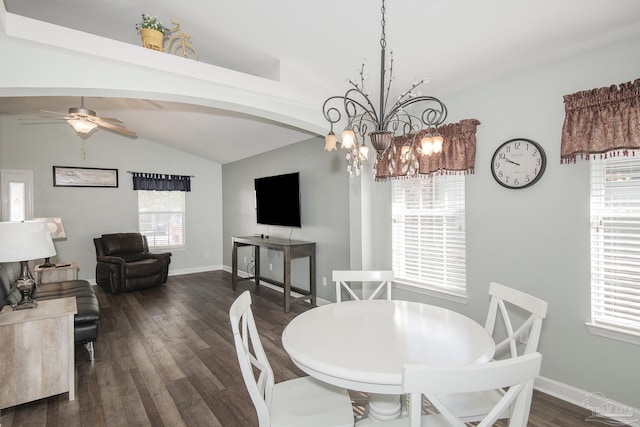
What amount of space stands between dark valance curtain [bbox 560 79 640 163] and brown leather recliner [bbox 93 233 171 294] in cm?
598

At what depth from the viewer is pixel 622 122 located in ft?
6.45

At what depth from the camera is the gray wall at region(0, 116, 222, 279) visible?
18.0 feet

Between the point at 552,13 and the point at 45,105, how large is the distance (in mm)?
→ 6116

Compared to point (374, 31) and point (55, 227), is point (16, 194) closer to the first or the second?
point (55, 227)

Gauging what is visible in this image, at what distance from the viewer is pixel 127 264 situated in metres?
5.36

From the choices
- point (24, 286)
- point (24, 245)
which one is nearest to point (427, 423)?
point (24, 245)

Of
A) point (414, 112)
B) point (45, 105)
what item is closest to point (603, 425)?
point (414, 112)

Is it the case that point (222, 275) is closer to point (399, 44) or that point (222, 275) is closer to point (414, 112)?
point (414, 112)

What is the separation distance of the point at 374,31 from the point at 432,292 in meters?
Answer: 2.38

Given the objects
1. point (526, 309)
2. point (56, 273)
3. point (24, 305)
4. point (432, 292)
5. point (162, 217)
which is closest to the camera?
point (526, 309)

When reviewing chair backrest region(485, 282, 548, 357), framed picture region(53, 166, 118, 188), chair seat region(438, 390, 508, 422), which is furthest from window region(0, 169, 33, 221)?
chair backrest region(485, 282, 548, 357)

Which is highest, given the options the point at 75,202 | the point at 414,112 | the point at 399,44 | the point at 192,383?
the point at 399,44

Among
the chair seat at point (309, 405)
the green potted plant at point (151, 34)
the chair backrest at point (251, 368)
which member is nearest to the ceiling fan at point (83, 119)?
the green potted plant at point (151, 34)

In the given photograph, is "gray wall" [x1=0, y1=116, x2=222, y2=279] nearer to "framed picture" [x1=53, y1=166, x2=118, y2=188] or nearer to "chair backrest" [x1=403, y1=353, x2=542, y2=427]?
"framed picture" [x1=53, y1=166, x2=118, y2=188]
